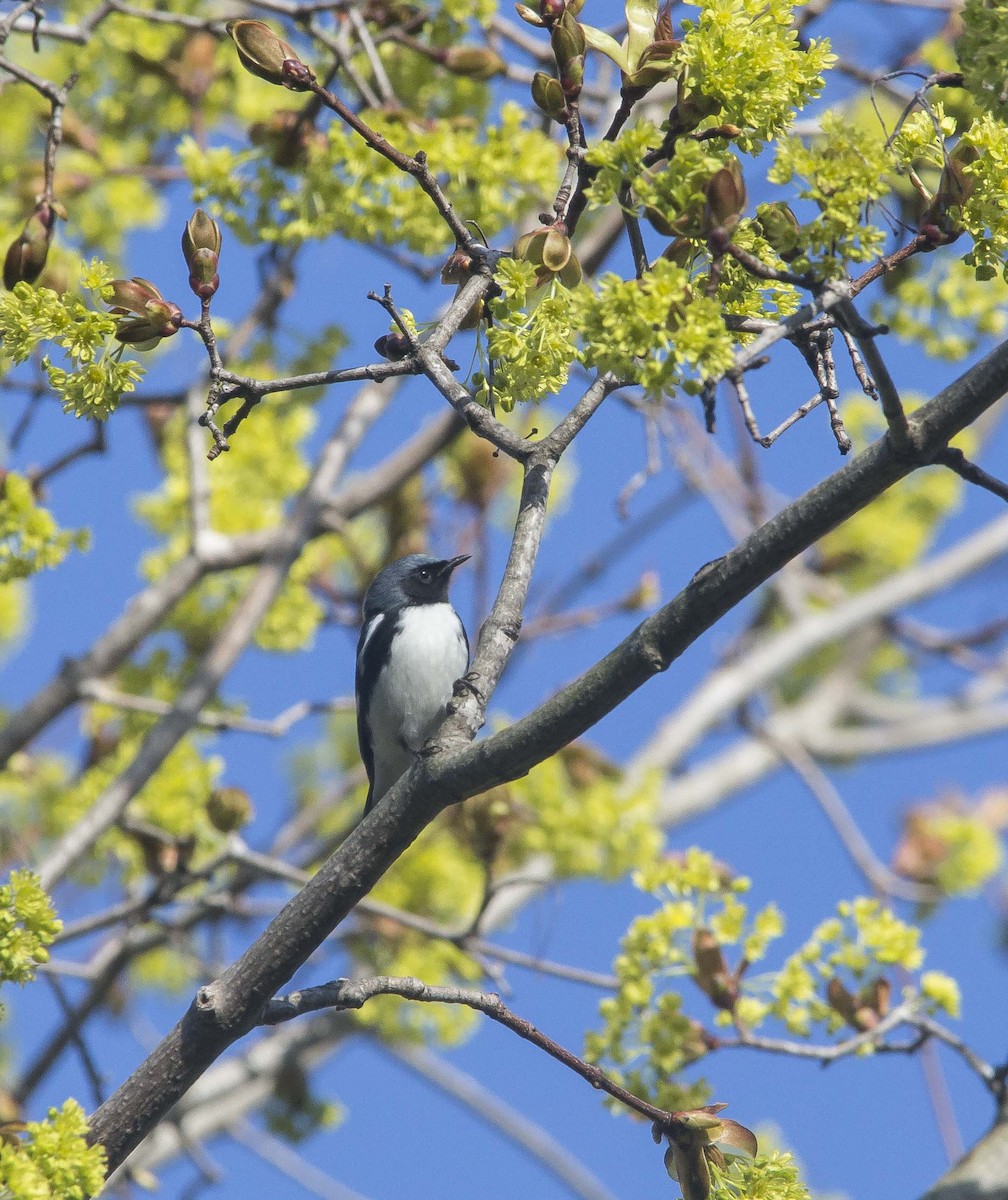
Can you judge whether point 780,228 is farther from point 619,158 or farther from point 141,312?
point 141,312

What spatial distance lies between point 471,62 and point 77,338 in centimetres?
279

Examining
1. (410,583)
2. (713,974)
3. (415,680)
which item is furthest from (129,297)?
(410,583)

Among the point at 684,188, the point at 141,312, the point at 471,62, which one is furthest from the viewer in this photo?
the point at 471,62

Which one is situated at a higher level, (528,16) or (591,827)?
(591,827)

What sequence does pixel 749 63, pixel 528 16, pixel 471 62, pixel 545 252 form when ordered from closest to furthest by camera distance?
pixel 749 63 < pixel 545 252 < pixel 528 16 < pixel 471 62

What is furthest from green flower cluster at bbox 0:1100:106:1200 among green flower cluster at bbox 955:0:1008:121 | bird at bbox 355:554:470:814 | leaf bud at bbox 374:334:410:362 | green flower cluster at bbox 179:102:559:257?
bird at bbox 355:554:470:814

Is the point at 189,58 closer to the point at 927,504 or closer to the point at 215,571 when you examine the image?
the point at 215,571

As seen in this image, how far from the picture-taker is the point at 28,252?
3.34m

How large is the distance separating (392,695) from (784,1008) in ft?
8.22

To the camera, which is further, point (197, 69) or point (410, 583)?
point (410, 583)

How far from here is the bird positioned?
19.8ft

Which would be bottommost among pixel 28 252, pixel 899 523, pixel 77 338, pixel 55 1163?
pixel 55 1163

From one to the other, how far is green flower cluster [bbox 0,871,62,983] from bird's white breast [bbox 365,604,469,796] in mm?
3160

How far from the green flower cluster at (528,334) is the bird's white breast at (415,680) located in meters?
3.48
